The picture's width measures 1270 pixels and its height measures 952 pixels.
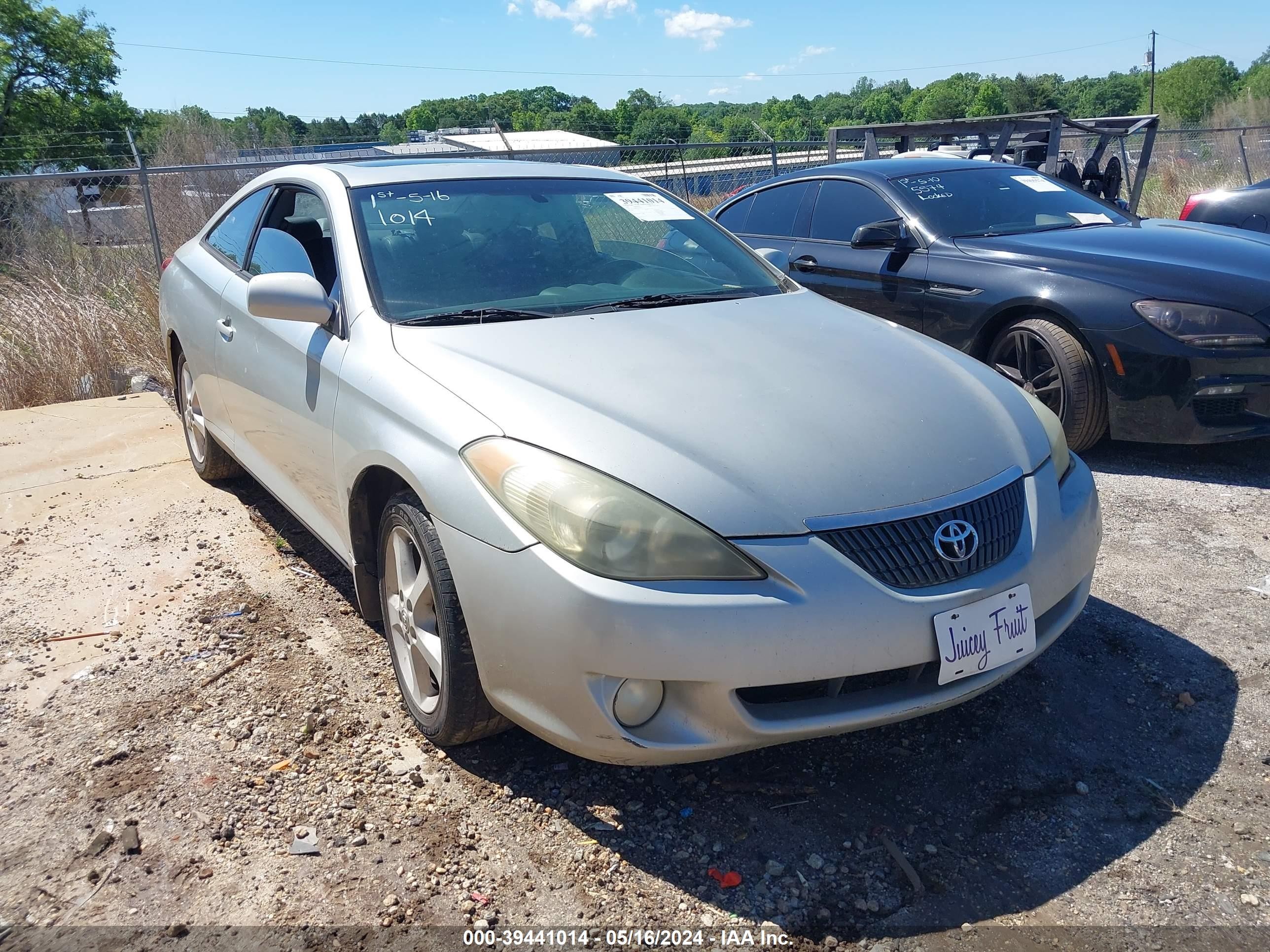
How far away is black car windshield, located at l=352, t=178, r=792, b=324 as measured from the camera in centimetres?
307

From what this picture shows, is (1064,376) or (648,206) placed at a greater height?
(648,206)

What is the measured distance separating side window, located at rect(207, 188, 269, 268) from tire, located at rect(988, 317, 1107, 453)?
3494 millimetres

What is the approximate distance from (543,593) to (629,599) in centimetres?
20

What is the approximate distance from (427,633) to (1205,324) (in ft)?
12.5

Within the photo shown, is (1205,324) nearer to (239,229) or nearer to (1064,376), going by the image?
(1064,376)

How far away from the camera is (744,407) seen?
248cm

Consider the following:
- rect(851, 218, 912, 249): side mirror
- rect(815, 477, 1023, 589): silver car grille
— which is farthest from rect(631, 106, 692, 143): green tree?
rect(815, 477, 1023, 589): silver car grille

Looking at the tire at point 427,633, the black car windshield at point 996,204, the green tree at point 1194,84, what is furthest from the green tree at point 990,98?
the tire at point 427,633

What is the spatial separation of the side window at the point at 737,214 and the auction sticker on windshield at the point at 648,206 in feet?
9.41

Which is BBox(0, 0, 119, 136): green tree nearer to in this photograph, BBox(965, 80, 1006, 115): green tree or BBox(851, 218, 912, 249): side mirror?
BBox(851, 218, 912, 249): side mirror

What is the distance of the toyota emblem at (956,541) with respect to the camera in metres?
2.22

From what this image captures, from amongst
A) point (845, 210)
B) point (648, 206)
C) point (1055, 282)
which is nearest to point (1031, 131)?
point (845, 210)

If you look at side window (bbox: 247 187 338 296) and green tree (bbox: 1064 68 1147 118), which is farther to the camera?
green tree (bbox: 1064 68 1147 118)

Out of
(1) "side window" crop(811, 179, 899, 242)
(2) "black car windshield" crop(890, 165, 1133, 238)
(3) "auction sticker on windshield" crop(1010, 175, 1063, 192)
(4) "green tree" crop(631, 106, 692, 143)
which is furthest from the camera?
(4) "green tree" crop(631, 106, 692, 143)
